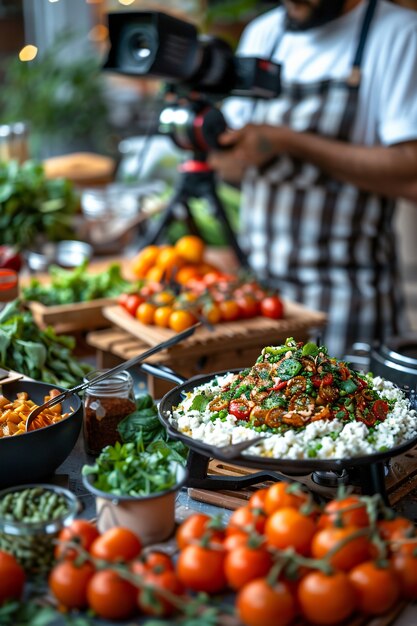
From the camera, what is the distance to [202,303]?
245cm

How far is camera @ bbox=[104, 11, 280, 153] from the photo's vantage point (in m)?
2.53

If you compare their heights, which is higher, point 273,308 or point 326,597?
point 326,597

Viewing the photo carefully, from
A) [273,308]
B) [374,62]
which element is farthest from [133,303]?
[374,62]

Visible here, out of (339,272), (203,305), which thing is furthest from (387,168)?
(203,305)

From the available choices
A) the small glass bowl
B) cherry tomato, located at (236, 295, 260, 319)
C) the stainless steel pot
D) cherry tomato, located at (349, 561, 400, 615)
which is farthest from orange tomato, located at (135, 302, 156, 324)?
cherry tomato, located at (349, 561, 400, 615)

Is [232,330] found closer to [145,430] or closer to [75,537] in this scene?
[145,430]

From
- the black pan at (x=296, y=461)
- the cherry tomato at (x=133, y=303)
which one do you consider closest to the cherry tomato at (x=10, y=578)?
the black pan at (x=296, y=461)

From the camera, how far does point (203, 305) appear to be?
244cm

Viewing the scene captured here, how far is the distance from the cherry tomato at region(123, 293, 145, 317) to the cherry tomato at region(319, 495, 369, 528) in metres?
1.33

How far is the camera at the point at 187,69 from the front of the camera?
253cm

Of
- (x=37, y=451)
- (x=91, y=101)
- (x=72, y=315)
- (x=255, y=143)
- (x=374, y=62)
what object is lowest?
(x=72, y=315)

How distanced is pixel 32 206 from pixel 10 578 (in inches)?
90.4

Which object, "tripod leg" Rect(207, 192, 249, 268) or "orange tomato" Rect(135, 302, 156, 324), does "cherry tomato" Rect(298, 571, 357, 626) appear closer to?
"orange tomato" Rect(135, 302, 156, 324)

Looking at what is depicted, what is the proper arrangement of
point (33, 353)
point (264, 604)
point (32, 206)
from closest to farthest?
1. point (264, 604)
2. point (33, 353)
3. point (32, 206)
